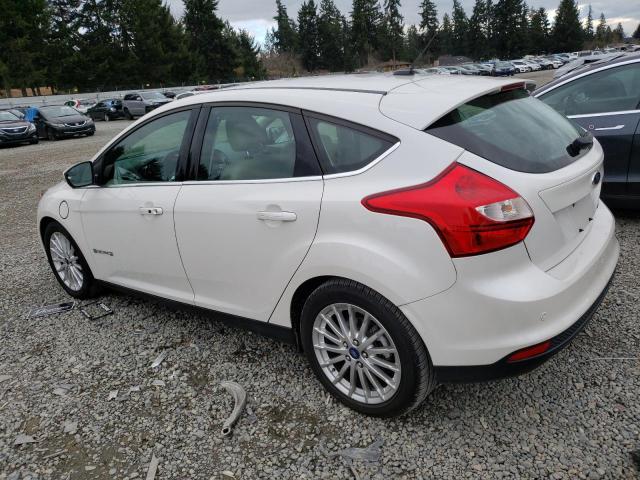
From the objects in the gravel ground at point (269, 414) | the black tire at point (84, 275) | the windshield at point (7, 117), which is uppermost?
the windshield at point (7, 117)

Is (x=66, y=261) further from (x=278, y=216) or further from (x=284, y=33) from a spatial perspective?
(x=284, y=33)

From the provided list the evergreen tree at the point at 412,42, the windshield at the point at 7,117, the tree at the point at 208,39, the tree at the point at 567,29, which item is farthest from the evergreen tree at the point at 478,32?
the windshield at the point at 7,117

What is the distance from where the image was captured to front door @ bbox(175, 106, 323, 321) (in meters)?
2.65

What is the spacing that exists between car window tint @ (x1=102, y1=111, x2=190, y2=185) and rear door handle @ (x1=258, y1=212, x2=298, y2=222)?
2.97 ft

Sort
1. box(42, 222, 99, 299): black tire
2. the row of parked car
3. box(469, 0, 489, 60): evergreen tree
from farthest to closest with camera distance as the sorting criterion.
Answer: box(469, 0, 489, 60): evergreen tree < the row of parked car < box(42, 222, 99, 299): black tire

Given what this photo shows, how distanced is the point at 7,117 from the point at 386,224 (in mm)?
23239

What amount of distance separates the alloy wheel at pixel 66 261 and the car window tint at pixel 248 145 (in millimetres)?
1888

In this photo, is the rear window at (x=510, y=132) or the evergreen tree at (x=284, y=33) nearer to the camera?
the rear window at (x=510, y=132)

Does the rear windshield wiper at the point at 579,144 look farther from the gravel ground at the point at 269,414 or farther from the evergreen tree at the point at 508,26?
the evergreen tree at the point at 508,26

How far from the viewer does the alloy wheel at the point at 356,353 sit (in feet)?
8.32

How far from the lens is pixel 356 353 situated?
2648 mm

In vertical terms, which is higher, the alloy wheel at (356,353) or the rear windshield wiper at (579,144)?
the rear windshield wiper at (579,144)

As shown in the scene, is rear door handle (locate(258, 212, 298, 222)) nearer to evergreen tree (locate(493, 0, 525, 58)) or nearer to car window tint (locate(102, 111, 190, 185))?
car window tint (locate(102, 111, 190, 185))

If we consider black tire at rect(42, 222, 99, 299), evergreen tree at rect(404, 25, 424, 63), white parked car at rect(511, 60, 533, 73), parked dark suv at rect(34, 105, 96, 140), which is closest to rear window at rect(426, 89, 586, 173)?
black tire at rect(42, 222, 99, 299)
